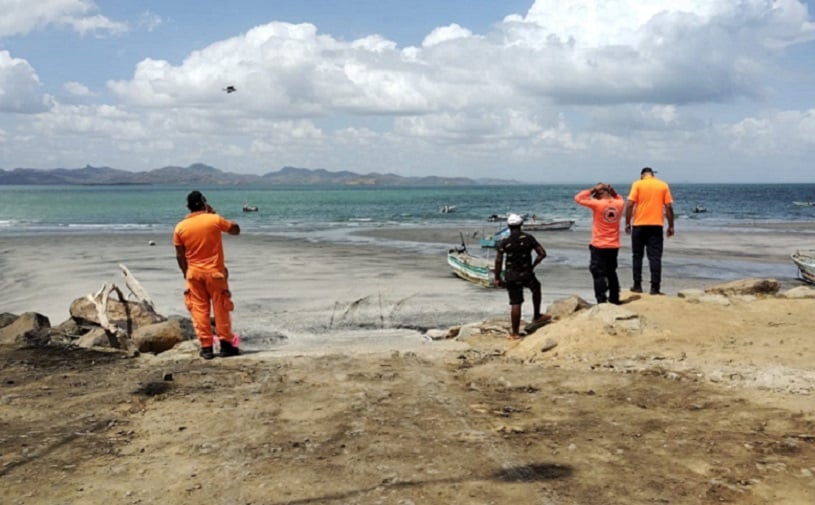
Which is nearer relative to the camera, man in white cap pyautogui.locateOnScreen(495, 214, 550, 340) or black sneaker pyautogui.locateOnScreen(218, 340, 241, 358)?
black sneaker pyautogui.locateOnScreen(218, 340, 241, 358)

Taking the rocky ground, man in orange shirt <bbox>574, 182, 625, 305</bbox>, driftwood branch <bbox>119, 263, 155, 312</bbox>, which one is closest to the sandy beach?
the rocky ground

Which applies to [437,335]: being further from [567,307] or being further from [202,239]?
[202,239]

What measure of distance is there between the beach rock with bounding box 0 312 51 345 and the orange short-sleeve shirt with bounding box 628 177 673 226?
30.9ft

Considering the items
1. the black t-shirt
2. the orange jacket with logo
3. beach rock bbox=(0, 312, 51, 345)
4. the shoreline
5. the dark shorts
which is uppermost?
the orange jacket with logo

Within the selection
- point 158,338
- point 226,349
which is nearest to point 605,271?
point 226,349

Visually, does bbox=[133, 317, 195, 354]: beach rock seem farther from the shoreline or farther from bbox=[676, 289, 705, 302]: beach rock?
bbox=[676, 289, 705, 302]: beach rock

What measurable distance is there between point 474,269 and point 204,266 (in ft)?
45.0

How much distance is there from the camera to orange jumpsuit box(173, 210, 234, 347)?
8.76 m

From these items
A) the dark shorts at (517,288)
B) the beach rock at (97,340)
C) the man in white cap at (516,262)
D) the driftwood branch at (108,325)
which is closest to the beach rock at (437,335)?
the man in white cap at (516,262)

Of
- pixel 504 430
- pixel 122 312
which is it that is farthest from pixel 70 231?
pixel 504 430

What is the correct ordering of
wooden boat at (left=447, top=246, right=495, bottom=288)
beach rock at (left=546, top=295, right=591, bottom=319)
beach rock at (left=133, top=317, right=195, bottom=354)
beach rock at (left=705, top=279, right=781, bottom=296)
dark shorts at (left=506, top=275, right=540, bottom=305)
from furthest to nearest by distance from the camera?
1. wooden boat at (left=447, top=246, right=495, bottom=288)
2. beach rock at (left=705, top=279, right=781, bottom=296)
3. beach rock at (left=546, top=295, right=591, bottom=319)
4. beach rock at (left=133, top=317, right=195, bottom=354)
5. dark shorts at (left=506, top=275, right=540, bottom=305)

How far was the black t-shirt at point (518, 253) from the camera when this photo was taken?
9.78 metres

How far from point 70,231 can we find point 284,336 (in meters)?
40.4

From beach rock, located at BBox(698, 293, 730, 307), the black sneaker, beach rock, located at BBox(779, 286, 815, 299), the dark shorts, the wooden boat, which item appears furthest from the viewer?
the wooden boat
